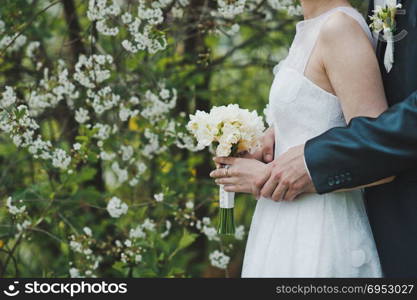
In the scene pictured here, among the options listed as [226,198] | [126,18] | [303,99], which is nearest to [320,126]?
[303,99]

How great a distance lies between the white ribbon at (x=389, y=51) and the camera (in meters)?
2.00

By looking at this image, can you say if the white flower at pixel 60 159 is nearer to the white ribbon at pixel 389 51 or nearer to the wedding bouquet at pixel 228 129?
the wedding bouquet at pixel 228 129

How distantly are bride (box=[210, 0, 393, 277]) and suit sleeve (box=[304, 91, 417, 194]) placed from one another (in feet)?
0.16

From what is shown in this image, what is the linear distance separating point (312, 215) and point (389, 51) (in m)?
0.63

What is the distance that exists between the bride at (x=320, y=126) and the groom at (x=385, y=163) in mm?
50

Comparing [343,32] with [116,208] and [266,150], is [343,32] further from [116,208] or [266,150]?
[116,208]

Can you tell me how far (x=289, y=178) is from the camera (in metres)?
2.10

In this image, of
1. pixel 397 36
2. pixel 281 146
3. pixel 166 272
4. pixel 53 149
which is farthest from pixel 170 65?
pixel 397 36

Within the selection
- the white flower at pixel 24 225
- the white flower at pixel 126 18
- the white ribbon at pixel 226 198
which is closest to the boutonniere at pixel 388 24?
the white ribbon at pixel 226 198

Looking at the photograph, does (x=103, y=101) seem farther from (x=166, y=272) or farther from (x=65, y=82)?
(x=166, y=272)

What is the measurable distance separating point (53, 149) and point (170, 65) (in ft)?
3.51

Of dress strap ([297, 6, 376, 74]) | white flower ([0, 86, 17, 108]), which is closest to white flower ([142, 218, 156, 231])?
white flower ([0, 86, 17, 108])

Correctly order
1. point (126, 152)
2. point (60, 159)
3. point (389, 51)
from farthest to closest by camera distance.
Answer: point (126, 152) → point (60, 159) → point (389, 51)

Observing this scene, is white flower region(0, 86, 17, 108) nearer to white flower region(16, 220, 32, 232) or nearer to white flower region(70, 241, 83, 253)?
white flower region(16, 220, 32, 232)
